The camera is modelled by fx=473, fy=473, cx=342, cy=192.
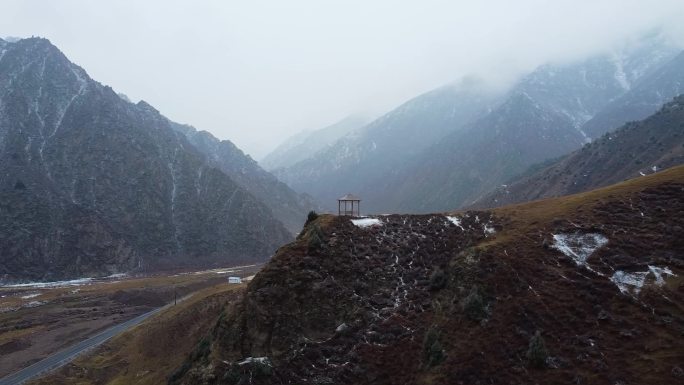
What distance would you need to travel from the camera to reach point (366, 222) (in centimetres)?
6178

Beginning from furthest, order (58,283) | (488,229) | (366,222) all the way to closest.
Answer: (58,283) → (366,222) → (488,229)

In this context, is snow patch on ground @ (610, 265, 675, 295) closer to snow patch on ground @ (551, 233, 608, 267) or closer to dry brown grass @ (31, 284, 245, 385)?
snow patch on ground @ (551, 233, 608, 267)

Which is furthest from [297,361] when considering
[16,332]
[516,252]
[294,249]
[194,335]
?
[16,332]

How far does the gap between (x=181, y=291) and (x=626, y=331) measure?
14048 centimetres

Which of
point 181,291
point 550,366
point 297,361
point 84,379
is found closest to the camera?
point 550,366

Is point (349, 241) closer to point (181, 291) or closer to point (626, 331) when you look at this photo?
point (626, 331)

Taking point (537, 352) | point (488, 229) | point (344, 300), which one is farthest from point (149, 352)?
point (537, 352)

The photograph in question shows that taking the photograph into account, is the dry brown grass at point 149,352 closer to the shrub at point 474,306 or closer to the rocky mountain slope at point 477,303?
the rocky mountain slope at point 477,303

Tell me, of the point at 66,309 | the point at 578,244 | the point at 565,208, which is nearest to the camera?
the point at 578,244

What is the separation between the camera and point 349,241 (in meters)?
56.9

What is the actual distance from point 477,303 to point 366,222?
67.3 ft

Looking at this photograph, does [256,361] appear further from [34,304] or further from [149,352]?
[34,304]

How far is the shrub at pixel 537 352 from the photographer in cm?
3822

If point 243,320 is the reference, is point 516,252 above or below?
above
